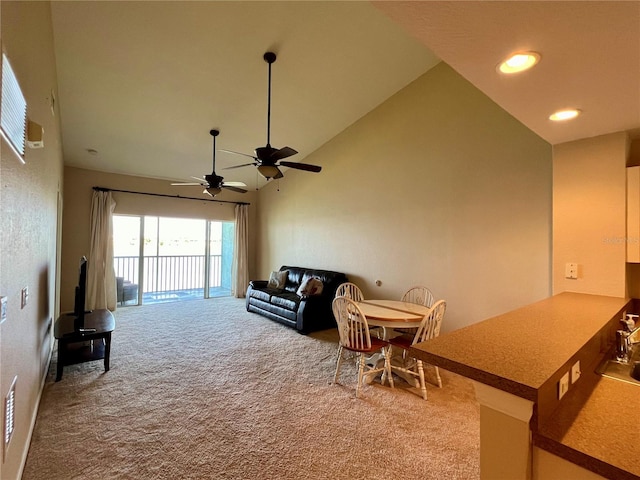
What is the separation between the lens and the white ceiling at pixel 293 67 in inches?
44.5

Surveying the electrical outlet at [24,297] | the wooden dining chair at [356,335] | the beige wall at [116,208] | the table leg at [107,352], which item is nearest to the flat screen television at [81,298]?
the table leg at [107,352]

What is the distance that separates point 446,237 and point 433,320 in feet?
4.77

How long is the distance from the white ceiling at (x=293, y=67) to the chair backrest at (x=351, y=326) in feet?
6.56

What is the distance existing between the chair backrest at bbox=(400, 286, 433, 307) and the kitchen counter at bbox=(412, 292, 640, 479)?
85.4 inches

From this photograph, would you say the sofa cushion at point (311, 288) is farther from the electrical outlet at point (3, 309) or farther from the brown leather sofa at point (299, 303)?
the electrical outlet at point (3, 309)

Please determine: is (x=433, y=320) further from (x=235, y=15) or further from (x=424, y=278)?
(x=235, y=15)

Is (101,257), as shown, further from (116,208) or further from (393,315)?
(393,315)

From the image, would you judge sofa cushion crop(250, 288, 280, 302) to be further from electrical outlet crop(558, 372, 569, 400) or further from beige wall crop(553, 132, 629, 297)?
electrical outlet crop(558, 372, 569, 400)

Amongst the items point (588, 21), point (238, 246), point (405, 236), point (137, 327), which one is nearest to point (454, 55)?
point (588, 21)

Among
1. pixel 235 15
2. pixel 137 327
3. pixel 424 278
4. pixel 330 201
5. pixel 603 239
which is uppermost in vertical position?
pixel 235 15

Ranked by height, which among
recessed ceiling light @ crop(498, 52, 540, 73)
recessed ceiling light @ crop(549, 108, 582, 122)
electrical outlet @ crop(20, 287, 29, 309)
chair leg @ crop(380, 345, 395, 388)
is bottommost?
chair leg @ crop(380, 345, 395, 388)

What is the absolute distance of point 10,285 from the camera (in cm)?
154

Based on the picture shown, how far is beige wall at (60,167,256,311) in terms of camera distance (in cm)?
556

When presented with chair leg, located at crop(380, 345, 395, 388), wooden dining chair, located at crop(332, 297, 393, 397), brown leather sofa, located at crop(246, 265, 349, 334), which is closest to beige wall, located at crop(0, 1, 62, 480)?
wooden dining chair, located at crop(332, 297, 393, 397)
